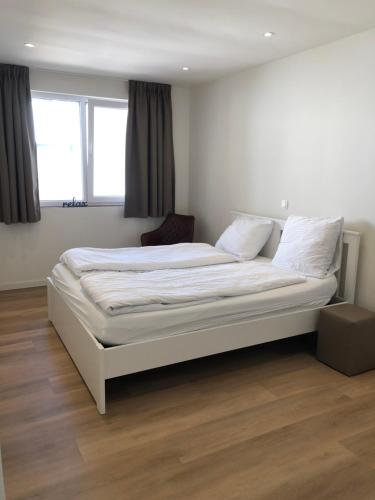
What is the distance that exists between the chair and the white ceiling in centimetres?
177

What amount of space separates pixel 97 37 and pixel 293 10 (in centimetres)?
158

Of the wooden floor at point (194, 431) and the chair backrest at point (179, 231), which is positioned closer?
the wooden floor at point (194, 431)

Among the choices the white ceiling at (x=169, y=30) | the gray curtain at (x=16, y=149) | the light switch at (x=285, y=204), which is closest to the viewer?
the white ceiling at (x=169, y=30)

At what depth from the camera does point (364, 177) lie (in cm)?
318

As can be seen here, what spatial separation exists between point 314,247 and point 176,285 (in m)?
1.20

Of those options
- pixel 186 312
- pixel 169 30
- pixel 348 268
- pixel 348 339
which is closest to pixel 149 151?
pixel 169 30

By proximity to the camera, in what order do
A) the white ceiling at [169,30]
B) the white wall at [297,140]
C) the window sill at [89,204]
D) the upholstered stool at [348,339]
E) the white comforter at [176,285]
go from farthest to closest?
the window sill at [89,204], the white wall at [297,140], the upholstered stool at [348,339], the white ceiling at [169,30], the white comforter at [176,285]

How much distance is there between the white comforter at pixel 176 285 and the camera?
2.52m

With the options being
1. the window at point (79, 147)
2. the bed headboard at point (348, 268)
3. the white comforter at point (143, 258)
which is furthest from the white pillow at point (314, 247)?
the window at point (79, 147)

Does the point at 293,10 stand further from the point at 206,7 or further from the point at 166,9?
the point at 166,9

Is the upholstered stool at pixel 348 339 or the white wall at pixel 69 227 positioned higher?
the white wall at pixel 69 227

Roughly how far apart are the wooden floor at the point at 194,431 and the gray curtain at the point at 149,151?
8.19 ft

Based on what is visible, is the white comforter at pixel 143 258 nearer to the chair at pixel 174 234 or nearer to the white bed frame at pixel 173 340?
the white bed frame at pixel 173 340

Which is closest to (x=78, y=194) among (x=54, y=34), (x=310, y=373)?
(x=54, y=34)
